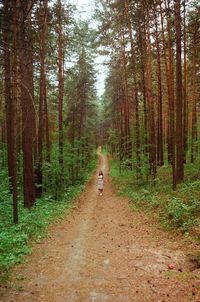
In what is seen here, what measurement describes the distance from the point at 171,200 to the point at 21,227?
629cm

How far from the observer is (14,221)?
11.5m

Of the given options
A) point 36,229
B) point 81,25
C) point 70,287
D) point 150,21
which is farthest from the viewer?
point 81,25

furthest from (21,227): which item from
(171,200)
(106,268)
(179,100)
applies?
(179,100)

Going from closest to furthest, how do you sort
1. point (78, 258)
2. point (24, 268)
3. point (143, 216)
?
point (24, 268) → point (78, 258) → point (143, 216)

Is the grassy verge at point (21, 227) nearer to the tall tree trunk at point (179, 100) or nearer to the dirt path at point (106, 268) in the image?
the dirt path at point (106, 268)

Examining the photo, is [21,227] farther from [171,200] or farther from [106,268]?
[171,200]

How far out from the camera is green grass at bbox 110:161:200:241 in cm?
1084

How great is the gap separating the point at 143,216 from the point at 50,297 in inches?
307

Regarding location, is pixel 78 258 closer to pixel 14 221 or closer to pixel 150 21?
pixel 14 221

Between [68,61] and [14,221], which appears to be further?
[68,61]

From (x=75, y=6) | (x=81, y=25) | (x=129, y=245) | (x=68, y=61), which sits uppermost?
(x=81, y=25)

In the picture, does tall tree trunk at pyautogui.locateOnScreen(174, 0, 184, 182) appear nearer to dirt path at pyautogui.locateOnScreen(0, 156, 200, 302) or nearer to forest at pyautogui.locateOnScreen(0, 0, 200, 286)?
forest at pyautogui.locateOnScreen(0, 0, 200, 286)

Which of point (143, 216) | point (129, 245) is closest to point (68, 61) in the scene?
point (143, 216)

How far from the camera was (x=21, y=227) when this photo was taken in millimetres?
11062
